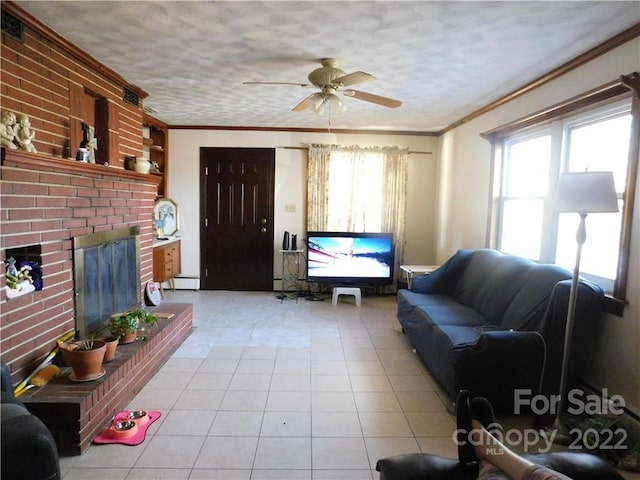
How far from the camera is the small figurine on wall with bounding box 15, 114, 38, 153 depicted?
2082 mm

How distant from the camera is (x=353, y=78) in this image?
258 centimetres

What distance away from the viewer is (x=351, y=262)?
526cm

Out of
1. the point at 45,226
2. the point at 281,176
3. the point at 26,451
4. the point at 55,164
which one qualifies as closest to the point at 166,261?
the point at 281,176

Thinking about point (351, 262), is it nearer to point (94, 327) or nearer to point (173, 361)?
point (173, 361)

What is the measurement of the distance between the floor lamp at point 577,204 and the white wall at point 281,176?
11.7 ft

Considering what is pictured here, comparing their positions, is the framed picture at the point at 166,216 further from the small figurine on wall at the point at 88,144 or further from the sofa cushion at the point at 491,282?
the sofa cushion at the point at 491,282

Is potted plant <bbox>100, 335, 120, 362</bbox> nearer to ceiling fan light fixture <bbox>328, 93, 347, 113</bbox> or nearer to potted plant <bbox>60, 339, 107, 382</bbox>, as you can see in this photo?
potted plant <bbox>60, 339, 107, 382</bbox>

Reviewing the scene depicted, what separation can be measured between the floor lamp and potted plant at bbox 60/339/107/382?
2.67 metres

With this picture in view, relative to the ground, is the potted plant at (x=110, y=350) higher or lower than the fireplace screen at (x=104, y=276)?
lower

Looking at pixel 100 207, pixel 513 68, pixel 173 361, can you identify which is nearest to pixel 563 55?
pixel 513 68

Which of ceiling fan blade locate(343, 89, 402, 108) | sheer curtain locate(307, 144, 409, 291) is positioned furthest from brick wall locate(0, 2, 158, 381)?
sheer curtain locate(307, 144, 409, 291)

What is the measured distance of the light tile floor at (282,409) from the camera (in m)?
1.96

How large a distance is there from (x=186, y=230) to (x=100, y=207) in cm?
275

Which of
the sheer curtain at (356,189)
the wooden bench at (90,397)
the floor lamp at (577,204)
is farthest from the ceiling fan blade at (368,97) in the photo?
the sheer curtain at (356,189)
